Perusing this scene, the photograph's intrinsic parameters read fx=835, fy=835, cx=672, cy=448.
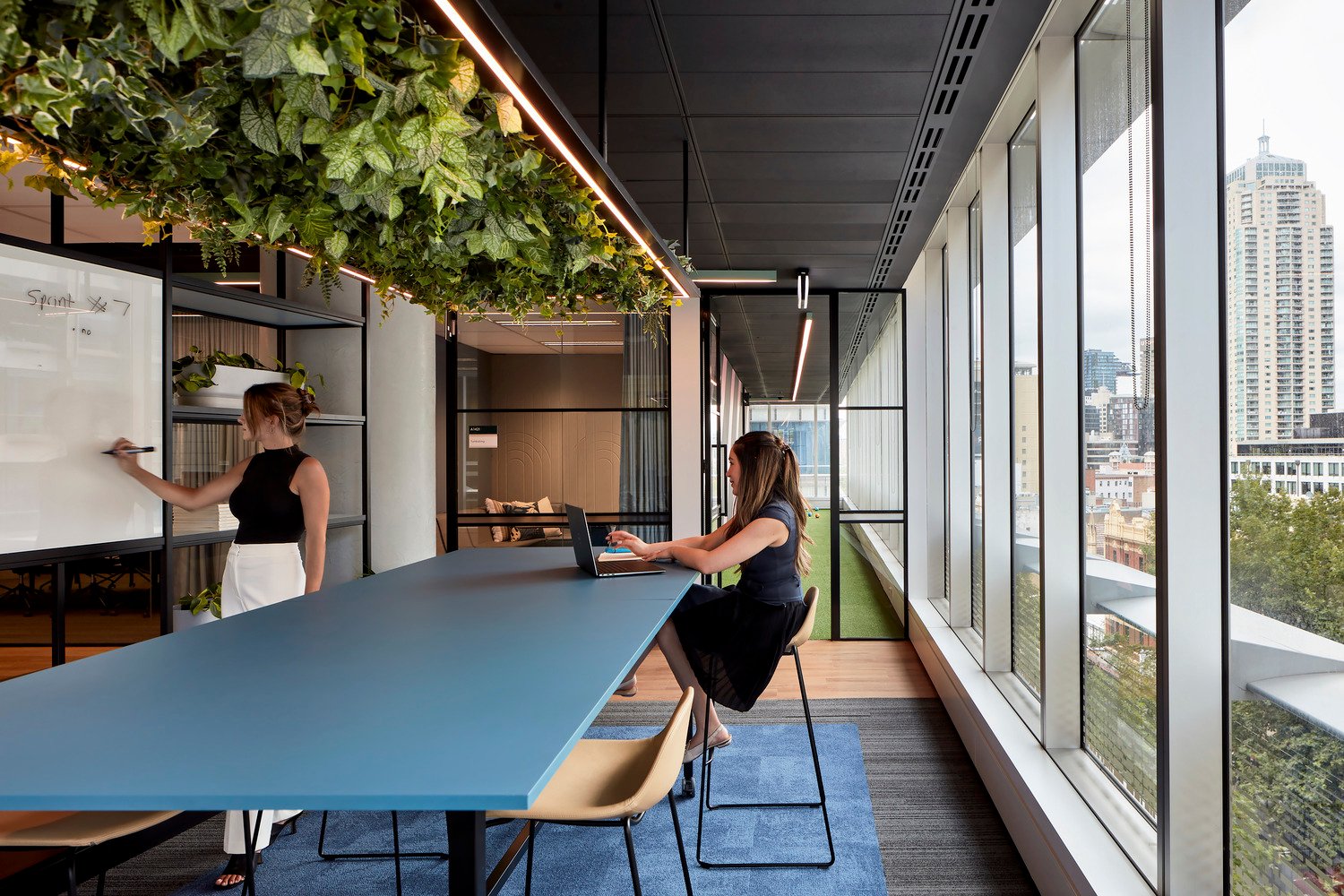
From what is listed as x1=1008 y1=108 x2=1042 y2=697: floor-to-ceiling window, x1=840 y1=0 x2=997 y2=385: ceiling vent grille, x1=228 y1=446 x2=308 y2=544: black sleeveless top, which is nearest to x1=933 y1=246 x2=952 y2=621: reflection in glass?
x1=840 y1=0 x2=997 y2=385: ceiling vent grille

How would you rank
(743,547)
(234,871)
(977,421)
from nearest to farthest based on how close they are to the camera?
(234,871), (743,547), (977,421)

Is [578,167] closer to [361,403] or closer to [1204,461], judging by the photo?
[1204,461]

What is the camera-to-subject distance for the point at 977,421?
493 cm

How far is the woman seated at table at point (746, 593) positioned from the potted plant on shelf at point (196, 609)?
1817 millimetres

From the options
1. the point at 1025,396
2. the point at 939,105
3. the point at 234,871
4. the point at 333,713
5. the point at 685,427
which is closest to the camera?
the point at 333,713

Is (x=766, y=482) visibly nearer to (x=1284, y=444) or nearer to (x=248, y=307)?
(x=1284, y=444)

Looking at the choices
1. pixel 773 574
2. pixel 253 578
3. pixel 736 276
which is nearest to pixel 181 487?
pixel 253 578

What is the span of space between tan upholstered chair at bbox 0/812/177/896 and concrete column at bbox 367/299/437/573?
324 centimetres

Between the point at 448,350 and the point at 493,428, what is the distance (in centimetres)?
66

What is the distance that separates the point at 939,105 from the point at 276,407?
9.70 feet

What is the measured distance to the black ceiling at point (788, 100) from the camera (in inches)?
110

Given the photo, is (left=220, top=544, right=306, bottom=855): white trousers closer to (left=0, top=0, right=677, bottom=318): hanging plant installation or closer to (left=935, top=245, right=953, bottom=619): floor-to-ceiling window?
(left=0, top=0, right=677, bottom=318): hanging plant installation

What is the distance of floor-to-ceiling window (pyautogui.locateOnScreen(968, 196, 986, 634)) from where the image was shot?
4.36 m

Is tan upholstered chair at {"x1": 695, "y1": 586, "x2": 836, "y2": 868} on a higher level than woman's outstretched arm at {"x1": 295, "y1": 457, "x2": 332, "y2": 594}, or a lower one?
lower
